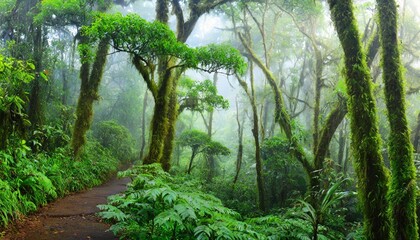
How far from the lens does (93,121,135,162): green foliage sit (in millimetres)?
18938

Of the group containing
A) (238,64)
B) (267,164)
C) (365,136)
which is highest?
(238,64)

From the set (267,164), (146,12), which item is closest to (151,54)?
(267,164)

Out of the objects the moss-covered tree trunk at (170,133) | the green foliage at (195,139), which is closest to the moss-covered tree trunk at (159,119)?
the moss-covered tree trunk at (170,133)

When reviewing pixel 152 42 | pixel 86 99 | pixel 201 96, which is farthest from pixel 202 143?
pixel 152 42

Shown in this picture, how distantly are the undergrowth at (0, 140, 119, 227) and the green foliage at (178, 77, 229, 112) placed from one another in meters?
5.05

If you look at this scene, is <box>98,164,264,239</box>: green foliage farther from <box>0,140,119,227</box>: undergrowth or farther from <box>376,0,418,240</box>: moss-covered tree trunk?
<box>0,140,119,227</box>: undergrowth

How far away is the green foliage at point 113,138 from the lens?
18938 mm

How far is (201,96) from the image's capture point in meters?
13.5

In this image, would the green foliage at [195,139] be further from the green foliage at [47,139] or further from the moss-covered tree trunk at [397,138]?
the moss-covered tree trunk at [397,138]

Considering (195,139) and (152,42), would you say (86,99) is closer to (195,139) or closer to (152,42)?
(195,139)

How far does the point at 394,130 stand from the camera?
377 cm

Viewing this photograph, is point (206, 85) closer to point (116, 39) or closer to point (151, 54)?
point (151, 54)

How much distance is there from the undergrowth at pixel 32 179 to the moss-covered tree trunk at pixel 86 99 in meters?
0.88

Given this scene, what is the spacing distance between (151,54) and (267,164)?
7.88m
